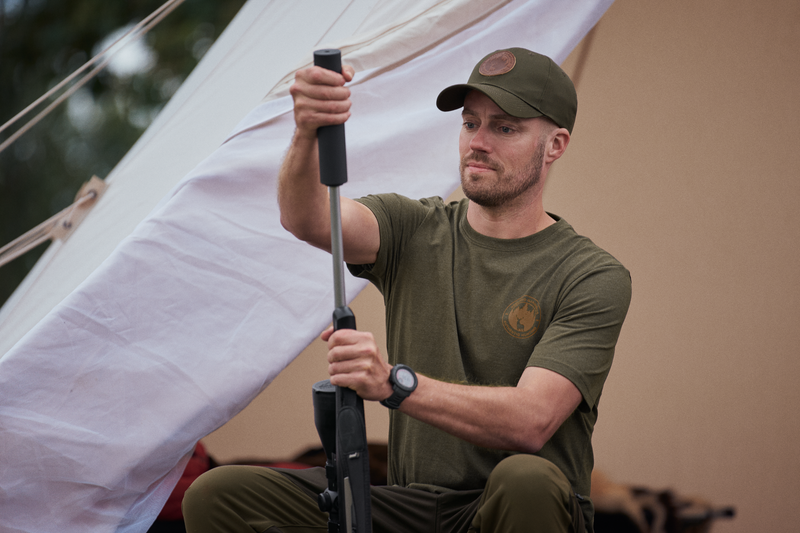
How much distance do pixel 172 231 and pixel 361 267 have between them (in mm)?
339

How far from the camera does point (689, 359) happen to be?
223 cm

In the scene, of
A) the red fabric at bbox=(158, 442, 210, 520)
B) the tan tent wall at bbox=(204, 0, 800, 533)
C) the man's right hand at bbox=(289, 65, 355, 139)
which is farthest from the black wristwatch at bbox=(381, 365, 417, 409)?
the tan tent wall at bbox=(204, 0, 800, 533)

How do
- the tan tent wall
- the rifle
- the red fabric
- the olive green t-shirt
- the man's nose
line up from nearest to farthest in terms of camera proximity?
1. the rifle
2. the olive green t-shirt
3. the man's nose
4. the red fabric
5. the tan tent wall

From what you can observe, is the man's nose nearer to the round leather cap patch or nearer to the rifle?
the round leather cap patch

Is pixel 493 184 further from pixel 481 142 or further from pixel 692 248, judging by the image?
pixel 692 248

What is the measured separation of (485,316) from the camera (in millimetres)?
1250

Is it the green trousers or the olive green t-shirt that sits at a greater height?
the olive green t-shirt

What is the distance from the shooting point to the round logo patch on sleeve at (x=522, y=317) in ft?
4.02

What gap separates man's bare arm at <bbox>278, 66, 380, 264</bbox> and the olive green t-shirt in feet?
0.19

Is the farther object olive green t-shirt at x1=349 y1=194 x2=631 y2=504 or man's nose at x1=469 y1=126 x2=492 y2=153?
man's nose at x1=469 y1=126 x2=492 y2=153

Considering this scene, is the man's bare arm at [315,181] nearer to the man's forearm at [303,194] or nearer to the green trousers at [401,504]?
the man's forearm at [303,194]

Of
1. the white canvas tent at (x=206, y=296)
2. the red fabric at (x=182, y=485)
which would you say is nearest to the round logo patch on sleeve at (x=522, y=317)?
the white canvas tent at (x=206, y=296)

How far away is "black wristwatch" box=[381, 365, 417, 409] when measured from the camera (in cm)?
97

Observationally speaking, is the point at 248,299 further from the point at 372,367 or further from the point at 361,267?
the point at 372,367
